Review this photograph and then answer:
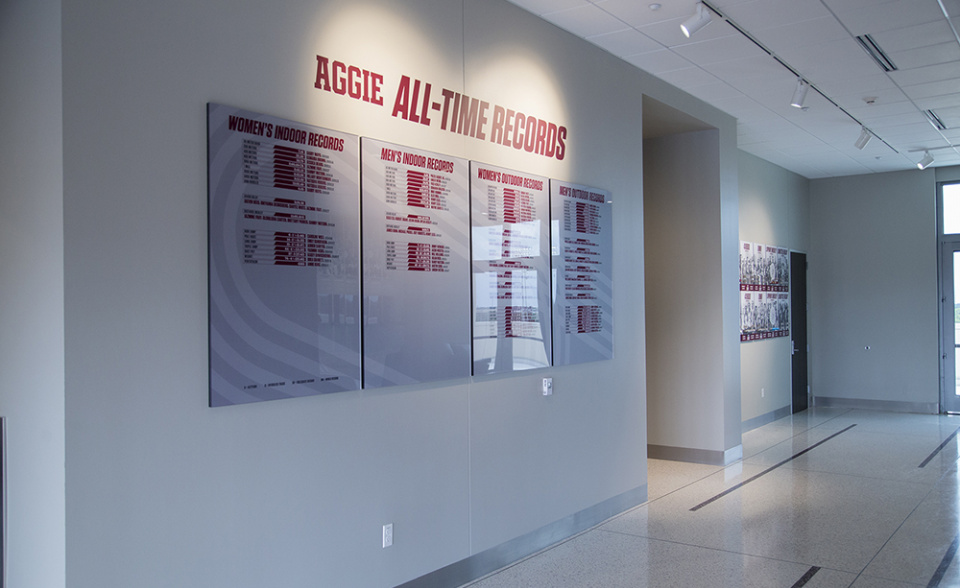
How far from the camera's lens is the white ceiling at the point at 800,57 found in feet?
16.5

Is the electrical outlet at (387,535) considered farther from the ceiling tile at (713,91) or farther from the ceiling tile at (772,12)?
the ceiling tile at (713,91)

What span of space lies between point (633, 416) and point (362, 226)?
10.8ft

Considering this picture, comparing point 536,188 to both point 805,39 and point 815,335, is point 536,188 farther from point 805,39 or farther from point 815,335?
point 815,335

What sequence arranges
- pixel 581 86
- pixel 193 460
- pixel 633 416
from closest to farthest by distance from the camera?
pixel 193 460
pixel 581 86
pixel 633 416

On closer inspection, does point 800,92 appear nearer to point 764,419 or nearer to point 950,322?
point 764,419

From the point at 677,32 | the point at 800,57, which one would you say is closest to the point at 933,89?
the point at 800,57

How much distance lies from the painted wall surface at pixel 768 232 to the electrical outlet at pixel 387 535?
6736mm

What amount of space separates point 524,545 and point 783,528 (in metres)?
2.00

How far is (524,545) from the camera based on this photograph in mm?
4875

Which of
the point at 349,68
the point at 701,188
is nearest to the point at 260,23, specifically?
the point at 349,68

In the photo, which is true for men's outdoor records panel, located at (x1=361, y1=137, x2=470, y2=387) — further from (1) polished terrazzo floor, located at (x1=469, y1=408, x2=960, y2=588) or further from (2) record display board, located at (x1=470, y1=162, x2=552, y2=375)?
(1) polished terrazzo floor, located at (x1=469, y1=408, x2=960, y2=588)

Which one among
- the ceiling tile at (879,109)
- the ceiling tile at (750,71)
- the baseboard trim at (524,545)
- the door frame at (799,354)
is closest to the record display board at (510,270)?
the baseboard trim at (524,545)

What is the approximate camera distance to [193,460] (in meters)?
3.03

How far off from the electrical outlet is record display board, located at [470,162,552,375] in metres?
1.05
